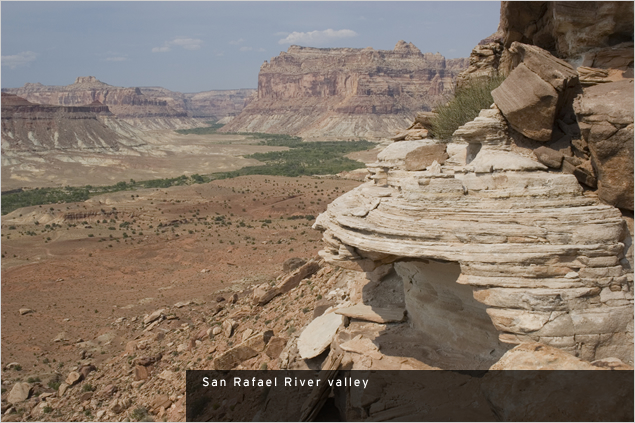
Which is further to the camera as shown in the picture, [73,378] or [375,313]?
[73,378]

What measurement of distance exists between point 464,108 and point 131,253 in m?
26.0

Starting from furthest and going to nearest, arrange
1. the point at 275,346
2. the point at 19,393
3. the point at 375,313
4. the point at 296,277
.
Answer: the point at 296,277 → the point at 19,393 → the point at 275,346 → the point at 375,313

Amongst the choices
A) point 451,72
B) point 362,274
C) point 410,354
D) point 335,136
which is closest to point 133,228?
point 362,274

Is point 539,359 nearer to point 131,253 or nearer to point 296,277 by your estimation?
point 296,277

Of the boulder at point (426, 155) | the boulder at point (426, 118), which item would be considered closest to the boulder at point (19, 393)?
the boulder at point (426, 155)

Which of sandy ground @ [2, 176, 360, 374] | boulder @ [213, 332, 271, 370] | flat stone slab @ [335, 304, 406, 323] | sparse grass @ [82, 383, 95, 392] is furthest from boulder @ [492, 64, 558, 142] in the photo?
sandy ground @ [2, 176, 360, 374]

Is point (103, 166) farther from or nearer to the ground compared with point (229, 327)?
farther from the ground

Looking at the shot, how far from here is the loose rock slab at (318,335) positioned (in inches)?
434

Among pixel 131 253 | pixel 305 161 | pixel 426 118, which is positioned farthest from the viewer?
pixel 305 161

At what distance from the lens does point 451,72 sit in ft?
528

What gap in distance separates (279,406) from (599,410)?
626 cm

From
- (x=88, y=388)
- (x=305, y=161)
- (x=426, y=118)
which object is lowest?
(x=88, y=388)

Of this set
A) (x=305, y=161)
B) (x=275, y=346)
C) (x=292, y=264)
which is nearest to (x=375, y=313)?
(x=275, y=346)

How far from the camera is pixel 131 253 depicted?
3156 centimetres
